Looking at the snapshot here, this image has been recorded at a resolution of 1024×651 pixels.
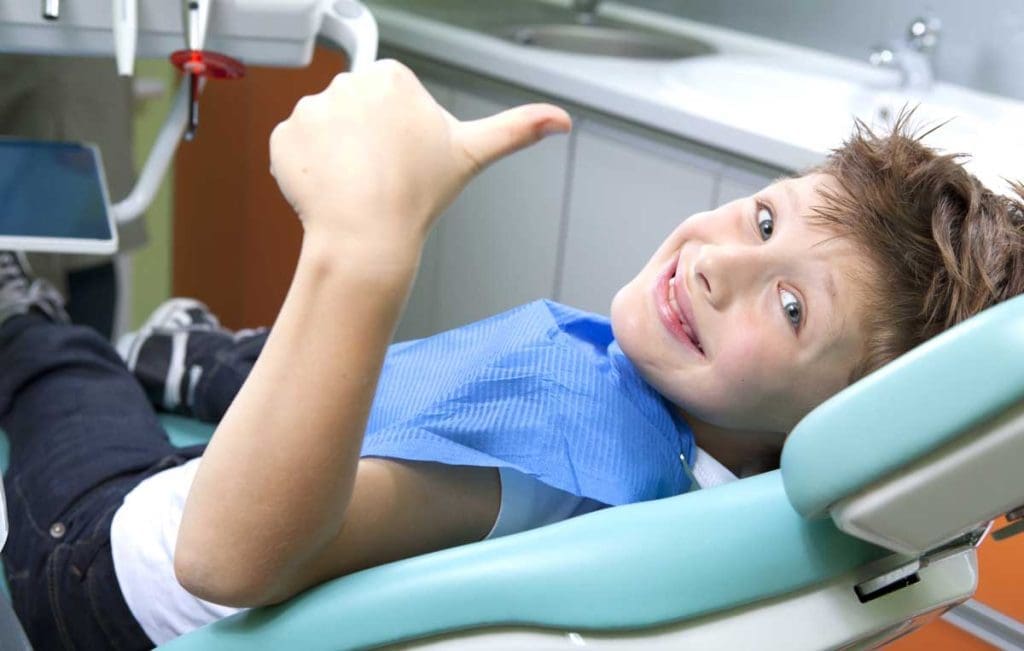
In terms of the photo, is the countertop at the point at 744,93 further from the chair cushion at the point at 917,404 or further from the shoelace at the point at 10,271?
the chair cushion at the point at 917,404

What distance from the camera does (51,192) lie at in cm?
158

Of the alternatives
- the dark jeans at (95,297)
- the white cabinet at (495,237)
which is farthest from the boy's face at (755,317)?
the dark jeans at (95,297)

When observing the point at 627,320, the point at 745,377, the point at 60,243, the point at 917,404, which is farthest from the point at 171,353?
the point at 917,404

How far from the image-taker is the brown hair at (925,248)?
974mm

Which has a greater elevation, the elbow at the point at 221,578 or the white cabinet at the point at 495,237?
the elbow at the point at 221,578

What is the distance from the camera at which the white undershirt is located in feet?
3.26

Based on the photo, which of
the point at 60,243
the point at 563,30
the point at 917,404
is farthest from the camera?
the point at 563,30

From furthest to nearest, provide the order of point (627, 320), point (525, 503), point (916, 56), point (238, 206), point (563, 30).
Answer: point (238, 206) < point (563, 30) < point (916, 56) < point (627, 320) < point (525, 503)

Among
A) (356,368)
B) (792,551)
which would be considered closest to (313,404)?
(356,368)

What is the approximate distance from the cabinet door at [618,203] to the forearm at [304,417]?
3.72 ft

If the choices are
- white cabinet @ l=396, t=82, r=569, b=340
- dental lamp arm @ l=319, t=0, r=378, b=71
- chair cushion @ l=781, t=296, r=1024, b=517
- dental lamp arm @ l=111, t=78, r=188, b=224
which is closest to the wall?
white cabinet @ l=396, t=82, r=569, b=340

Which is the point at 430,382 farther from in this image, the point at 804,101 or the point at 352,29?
the point at 804,101

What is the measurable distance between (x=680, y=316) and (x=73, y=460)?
0.63m

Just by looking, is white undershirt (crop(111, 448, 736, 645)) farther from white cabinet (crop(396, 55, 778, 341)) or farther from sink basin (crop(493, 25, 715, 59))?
sink basin (crop(493, 25, 715, 59))
